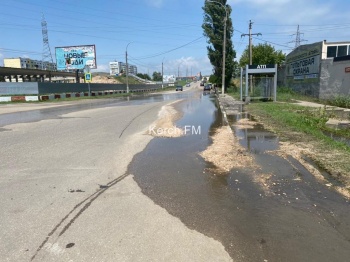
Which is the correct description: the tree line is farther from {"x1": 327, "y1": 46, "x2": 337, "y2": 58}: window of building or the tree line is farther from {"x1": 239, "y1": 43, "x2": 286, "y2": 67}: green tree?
{"x1": 327, "y1": 46, "x2": 337, "y2": 58}: window of building

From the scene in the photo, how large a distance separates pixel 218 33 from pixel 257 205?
4445cm

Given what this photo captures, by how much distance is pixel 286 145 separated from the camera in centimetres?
775

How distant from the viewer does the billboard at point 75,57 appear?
49156 millimetres

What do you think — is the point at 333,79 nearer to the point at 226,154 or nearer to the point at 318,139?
the point at 318,139

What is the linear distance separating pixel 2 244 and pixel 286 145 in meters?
6.81

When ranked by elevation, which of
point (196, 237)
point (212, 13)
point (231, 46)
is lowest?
point (196, 237)

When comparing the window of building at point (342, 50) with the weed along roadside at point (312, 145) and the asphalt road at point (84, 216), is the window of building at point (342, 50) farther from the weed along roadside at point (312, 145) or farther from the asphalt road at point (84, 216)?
the asphalt road at point (84, 216)

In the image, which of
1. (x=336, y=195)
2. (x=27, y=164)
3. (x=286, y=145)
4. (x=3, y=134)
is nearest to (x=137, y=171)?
(x=27, y=164)

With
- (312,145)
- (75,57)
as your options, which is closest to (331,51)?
(312,145)

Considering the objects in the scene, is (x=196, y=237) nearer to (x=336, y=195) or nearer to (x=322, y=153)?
(x=336, y=195)

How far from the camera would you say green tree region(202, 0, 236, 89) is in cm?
4441

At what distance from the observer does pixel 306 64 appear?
83.9 feet

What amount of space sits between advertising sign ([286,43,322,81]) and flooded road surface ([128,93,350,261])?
773 inches

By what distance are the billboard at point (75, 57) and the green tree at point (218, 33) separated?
1990cm
